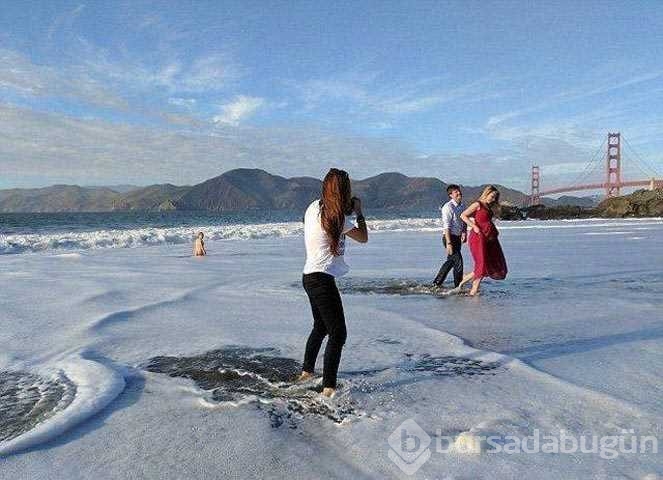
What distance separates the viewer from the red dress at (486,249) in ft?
25.8

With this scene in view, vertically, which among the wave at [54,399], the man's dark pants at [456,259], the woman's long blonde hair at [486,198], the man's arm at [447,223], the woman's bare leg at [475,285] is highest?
Result: the woman's long blonde hair at [486,198]

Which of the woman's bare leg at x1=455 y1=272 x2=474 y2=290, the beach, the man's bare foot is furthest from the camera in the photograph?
the woman's bare leg at x1=455 y1=272 x2=474 y2=290

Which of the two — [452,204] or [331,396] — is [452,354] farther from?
[452,204]

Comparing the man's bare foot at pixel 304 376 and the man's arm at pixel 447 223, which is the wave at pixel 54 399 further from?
the man's arm at pixel 447 223

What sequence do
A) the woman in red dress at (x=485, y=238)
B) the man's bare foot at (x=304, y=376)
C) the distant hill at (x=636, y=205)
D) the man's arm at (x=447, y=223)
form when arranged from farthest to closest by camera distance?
1. the distant hill at (x=636, y=205)
2. the man's arm at (x=447, y=223)
3. the woman in red dress at (x=485, y=238)
4. the man's bare foot at (x=304, y=376)

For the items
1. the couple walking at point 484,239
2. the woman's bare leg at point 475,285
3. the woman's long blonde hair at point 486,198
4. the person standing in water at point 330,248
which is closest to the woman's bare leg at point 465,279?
the couple walking at point 484,239

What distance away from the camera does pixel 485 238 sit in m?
7.86

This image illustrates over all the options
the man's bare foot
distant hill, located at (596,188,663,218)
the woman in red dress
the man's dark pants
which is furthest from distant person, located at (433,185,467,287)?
distant hill, located at (596,188,663,218)

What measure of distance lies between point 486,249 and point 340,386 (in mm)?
4727

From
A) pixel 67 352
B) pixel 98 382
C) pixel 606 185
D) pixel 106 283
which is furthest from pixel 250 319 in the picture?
pixel 606 185

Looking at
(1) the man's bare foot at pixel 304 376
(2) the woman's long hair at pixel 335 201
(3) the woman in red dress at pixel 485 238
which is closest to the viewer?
(2) the woman's long hair at pixel 335 201

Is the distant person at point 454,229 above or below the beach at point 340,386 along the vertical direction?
above

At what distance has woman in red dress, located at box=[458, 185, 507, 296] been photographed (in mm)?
7848

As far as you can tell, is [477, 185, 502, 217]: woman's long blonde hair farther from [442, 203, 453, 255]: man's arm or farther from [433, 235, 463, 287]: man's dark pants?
[433, 235, 463, 287]: man's dark pants
